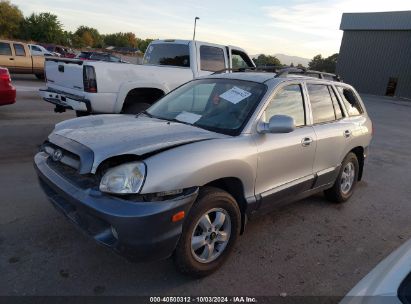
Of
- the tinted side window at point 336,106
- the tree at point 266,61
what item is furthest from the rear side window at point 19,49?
the tinted side window at point 336,106

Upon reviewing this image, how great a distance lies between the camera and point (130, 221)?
2572mm

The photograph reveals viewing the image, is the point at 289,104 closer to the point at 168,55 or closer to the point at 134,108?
the point at 134,108

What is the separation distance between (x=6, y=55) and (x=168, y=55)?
1298cm

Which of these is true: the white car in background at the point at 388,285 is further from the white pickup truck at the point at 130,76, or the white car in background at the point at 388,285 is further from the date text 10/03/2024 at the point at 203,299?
the white pickup truck at the point at 130,76

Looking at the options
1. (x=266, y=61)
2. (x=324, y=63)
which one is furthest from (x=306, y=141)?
(x=324, y=63)

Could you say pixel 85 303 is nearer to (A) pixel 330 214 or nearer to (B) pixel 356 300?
(B) pixel 356 300

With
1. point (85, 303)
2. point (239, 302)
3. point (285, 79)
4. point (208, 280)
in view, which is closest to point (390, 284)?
point (239, 302)

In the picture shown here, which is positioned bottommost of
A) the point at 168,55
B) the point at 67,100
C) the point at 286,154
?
the point at 67,100

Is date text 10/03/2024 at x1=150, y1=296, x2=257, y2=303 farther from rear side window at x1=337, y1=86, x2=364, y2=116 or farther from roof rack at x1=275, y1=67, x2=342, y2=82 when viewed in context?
rear side window at x1=337, y1=86, x2=364, y2=116

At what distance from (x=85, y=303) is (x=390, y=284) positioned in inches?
82.8

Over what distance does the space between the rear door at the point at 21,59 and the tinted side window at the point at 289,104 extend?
1773 centimetres

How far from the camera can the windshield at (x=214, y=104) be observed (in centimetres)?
357

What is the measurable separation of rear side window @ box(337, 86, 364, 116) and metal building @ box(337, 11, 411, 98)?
1438 inches

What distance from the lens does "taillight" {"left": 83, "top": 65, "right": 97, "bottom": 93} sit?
646 centimetres
